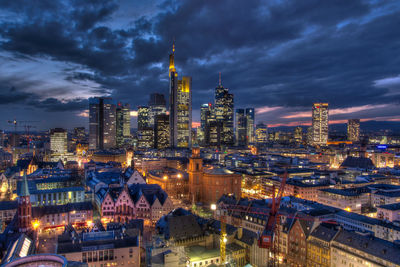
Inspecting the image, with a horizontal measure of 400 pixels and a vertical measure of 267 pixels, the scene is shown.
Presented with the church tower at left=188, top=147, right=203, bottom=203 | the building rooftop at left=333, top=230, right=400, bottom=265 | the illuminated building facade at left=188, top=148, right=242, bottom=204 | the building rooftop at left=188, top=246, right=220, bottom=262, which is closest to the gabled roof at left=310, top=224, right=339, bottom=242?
the building rooftop at left=333, top=230, right=400, bottom=265

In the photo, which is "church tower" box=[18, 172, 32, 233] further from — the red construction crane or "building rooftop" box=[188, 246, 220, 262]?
the red construction crane

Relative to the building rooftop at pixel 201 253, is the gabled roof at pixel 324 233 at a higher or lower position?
higher

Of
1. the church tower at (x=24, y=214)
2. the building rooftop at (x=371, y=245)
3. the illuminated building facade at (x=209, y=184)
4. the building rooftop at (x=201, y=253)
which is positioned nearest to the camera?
the building rooftop at (x=371, y=245)

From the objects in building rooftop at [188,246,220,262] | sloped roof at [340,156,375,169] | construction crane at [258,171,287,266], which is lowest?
building rooftop at [188,246,220,262]

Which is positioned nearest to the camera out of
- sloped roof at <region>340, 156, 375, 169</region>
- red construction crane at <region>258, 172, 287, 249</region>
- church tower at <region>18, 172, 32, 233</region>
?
red construction crane at <region>258, 172, 287, 249</region>

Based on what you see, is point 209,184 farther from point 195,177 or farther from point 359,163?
point 359,163

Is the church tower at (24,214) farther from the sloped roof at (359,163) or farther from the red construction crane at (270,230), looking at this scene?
the sloped roof at (359,163)

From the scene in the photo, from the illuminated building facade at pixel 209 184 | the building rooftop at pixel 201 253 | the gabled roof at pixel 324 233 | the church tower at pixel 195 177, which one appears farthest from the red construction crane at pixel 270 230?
the church tower at pixel 195 177

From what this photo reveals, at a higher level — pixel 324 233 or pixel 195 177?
pixel 195 177

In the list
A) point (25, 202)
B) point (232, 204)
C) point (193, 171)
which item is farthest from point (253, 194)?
point (25, 202)

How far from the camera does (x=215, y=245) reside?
60.6 meters

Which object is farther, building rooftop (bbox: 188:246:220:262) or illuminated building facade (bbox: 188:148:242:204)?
illuminated building facade (bbox: 188:148:242:204)

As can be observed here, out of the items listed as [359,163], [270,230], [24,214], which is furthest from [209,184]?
[359,163]

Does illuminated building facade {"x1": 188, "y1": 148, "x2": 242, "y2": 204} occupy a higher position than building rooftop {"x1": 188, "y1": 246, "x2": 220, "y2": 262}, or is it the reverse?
illuminated building facade {"x1": 188, "y1": 148, "x2": 242, "y2": 204}
